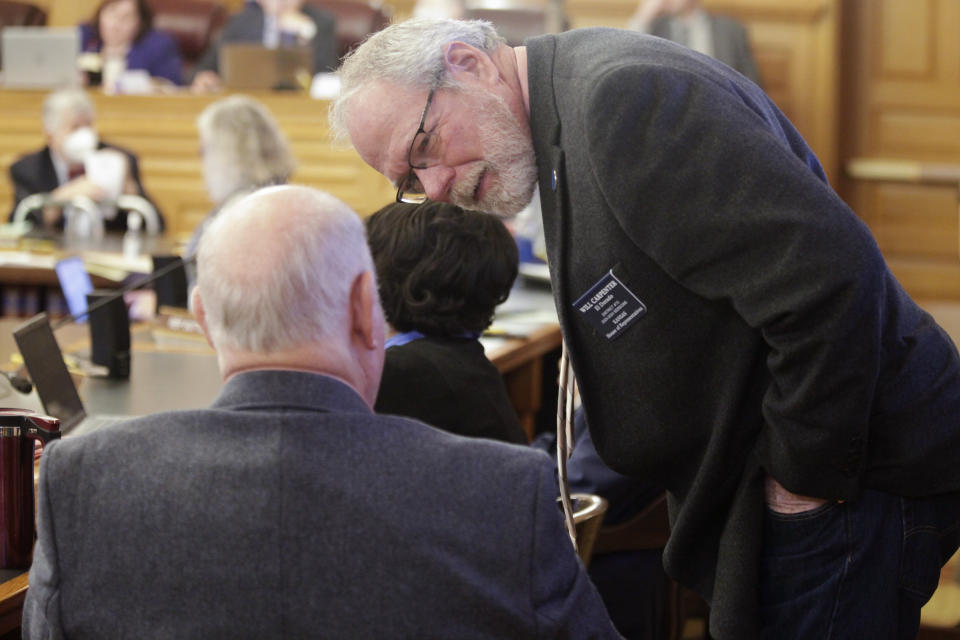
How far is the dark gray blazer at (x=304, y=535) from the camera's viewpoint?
1.11m

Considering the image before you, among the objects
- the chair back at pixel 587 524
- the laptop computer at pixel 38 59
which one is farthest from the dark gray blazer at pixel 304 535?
the laptop computer at pixel 38 59

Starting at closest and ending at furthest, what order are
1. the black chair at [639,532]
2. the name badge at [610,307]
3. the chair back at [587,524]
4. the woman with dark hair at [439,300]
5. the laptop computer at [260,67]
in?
1. the name badge at [610,307]
2. the chair back at [587,524]
3. the woman with dark hair at [439,300]
4. the black chair at [639,532]
5. the laptop computer at [260,67]

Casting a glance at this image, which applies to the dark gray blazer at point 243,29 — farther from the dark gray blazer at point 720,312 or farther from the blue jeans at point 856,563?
the blue jeans at point 856,563

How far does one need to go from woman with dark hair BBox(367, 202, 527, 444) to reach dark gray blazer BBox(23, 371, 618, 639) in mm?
942

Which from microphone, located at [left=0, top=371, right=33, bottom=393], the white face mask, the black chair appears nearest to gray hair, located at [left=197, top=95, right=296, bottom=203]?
the white face mask

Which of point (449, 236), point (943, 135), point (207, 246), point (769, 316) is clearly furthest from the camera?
point (943, 135)

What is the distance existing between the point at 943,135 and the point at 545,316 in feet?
15.4

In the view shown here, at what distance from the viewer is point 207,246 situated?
1222 mm

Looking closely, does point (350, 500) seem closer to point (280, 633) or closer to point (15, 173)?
point (280, 633)

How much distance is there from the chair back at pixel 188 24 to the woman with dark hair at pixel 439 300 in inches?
253

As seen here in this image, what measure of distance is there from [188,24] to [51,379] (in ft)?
21.2

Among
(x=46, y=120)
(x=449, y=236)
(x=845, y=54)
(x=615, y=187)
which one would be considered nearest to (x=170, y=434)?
(x=615, y=187)

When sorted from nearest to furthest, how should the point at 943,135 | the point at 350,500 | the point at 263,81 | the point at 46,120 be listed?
the point at 350,500 → the point at 46,120 → the point at 263,81 → the point at 943,135

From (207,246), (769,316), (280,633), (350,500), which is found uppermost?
(207,246)
